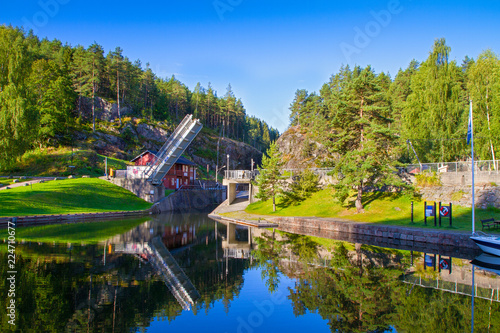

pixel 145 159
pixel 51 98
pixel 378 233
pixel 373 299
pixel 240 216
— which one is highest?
pixel 51 98

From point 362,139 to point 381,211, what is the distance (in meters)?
7.90

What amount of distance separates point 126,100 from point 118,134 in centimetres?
2206

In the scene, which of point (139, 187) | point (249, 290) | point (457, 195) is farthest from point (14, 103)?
point (457, 195)

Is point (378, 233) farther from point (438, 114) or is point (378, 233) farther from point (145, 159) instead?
point (145, 159)

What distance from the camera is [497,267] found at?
16281 mm

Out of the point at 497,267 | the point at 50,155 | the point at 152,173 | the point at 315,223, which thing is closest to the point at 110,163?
the point at 50,155

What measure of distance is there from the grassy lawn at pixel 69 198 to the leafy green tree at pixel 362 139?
101ft

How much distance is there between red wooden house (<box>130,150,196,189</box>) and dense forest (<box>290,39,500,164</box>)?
3725cm

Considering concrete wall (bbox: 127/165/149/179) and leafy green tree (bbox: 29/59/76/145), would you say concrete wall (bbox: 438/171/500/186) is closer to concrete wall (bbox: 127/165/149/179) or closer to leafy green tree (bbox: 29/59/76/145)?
concrete wall (bbox: 127/165/149/179)

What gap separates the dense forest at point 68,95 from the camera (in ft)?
140

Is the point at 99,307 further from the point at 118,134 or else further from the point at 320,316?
the point at 118,134

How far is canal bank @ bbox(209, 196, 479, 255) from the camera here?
21375 millimetres

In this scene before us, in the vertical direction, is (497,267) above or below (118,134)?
below

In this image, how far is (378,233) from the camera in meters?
25.9
